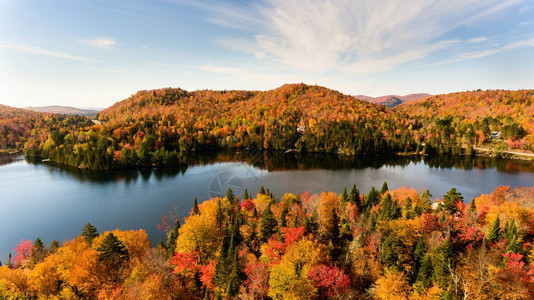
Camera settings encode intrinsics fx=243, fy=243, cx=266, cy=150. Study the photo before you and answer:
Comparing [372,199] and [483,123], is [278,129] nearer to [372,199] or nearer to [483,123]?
[372,199]

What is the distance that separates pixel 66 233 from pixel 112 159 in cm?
4685

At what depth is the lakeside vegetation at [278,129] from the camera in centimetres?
9506

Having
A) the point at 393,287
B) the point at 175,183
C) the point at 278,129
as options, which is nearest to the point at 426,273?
the point at 393,287

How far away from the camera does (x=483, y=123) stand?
11675 cm

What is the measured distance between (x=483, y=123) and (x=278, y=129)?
98.6 meters

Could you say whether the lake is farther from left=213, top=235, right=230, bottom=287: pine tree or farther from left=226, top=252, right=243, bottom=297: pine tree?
left=226, top=252, right=243, bottom=297: pine tree

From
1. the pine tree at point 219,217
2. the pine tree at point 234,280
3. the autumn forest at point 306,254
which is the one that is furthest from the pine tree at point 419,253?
the pine tree at point 219,217

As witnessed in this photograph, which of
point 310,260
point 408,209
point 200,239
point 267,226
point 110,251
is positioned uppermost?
point 408,209

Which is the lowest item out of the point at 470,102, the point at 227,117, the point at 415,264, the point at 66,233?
the point at 66,233

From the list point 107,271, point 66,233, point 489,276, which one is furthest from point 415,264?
point 66,233

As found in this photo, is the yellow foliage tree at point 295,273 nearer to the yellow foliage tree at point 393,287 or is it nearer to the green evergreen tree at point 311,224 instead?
the green evergreen tree at point 311,224

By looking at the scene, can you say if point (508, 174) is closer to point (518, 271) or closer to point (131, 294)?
point (518, 271)

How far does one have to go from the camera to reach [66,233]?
40125 millimetres

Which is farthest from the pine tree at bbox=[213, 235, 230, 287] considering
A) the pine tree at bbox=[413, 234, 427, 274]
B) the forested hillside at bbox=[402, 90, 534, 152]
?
the forested hillside at bbox=[402, 90, 534, 152]
